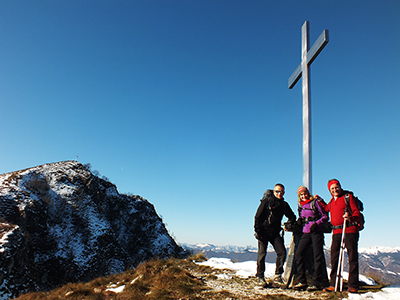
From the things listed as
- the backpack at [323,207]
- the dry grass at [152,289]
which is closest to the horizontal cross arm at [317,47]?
the backpack at [323,207]

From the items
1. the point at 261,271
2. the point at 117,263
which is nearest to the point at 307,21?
the point at 261,271

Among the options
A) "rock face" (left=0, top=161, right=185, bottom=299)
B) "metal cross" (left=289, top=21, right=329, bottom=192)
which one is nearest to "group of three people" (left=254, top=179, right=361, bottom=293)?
"metal cross" (left=289, top=21, right=329, bottom=192)

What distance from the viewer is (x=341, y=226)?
17.9ft

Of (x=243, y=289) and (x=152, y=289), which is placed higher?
(x=243, y=289)

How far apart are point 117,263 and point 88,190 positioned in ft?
40.2

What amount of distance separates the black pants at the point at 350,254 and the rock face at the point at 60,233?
21.8 m

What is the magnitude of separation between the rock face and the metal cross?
857 inches

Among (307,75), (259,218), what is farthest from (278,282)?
(307,75)

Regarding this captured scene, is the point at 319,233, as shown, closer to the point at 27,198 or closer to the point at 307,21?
the point at 307,21

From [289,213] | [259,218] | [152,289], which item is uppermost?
[289,213]

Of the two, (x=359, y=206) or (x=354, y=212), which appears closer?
(x=354, y=212)

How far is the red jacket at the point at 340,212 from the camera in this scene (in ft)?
16.9

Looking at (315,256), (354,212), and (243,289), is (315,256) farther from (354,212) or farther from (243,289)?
(243,289)

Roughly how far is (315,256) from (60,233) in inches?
1268
